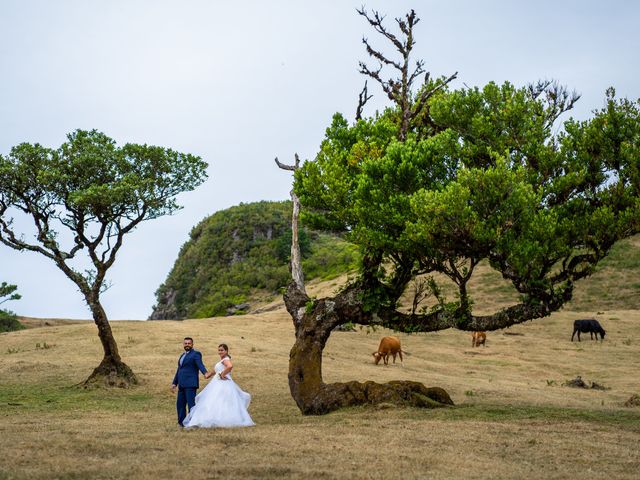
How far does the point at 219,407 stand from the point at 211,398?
1.08ft

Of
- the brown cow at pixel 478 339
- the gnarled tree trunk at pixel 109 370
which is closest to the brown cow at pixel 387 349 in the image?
the brown cow at pixel 478 339

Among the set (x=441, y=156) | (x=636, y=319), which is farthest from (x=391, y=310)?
(x=636, y=319)

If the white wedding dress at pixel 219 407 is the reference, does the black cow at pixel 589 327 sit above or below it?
above

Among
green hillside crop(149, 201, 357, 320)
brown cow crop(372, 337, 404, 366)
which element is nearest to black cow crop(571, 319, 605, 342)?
brown cow crop(372, 337, 404, 366)

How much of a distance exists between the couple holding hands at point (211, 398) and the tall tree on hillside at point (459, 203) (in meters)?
4.08

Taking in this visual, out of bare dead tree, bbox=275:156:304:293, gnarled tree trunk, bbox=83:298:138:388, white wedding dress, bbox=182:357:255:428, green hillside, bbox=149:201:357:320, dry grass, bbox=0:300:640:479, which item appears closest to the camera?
dry grass, bbox=0:300:640:479

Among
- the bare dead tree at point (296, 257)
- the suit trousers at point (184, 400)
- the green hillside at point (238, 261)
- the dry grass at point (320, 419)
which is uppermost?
the green hillside at point (238, 261)

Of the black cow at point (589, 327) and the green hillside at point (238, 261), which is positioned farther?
the green hillside at point (238, 261)

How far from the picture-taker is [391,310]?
76.0 ft

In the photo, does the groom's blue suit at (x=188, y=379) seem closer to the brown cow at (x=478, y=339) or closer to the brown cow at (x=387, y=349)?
the brown cow at (x=387, y=349)

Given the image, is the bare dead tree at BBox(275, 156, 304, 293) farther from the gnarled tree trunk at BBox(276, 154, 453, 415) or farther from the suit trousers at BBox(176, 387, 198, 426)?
the suit trousers at BBox(176, 387, 198, 426)

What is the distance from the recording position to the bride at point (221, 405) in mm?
18016

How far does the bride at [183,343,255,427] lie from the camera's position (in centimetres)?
1802

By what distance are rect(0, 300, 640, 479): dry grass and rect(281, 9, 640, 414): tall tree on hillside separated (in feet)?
9.80
